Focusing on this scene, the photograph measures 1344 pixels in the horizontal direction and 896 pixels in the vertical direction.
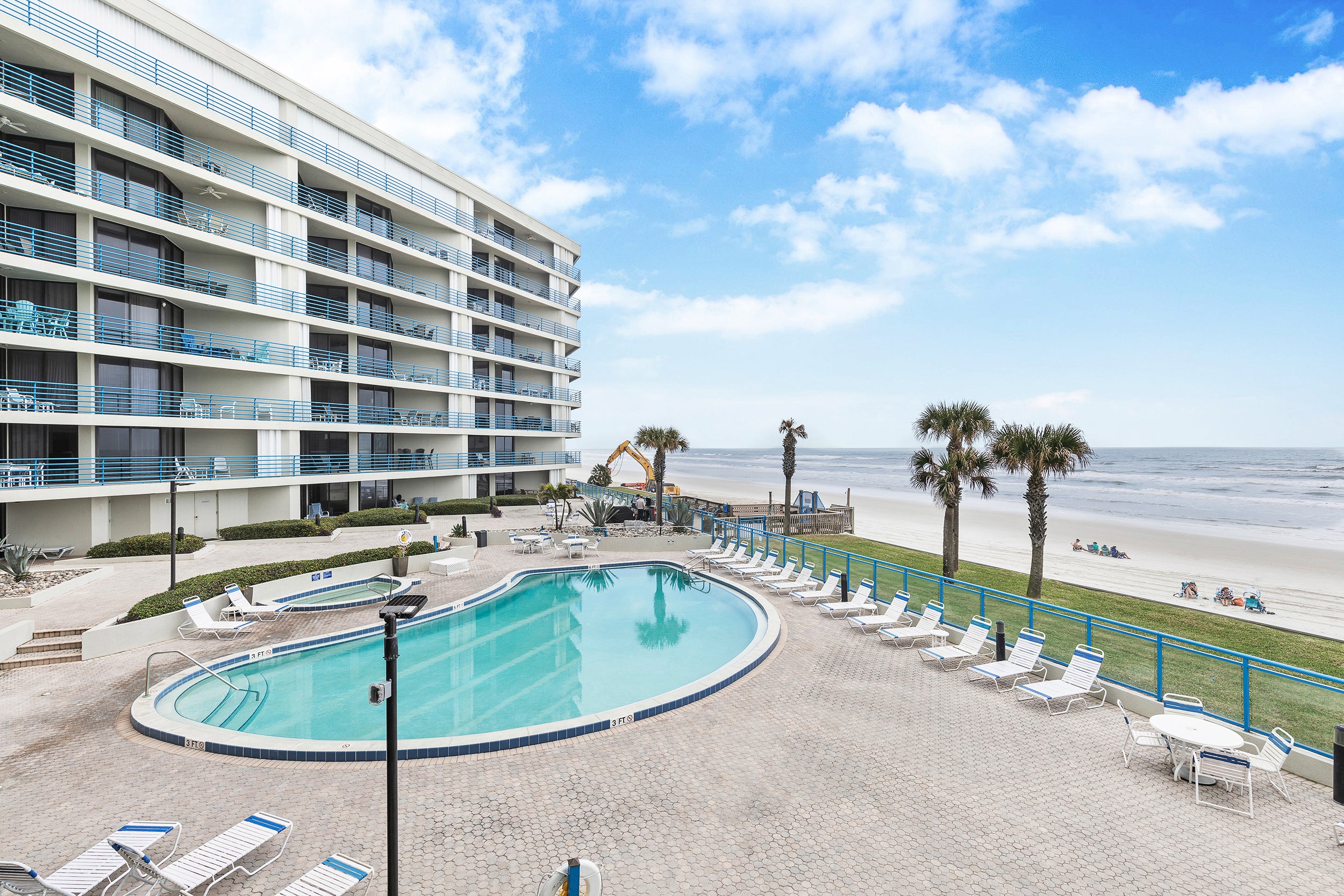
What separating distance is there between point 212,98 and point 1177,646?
36.2 meters

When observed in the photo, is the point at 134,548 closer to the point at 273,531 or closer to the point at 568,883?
the point at 273,531

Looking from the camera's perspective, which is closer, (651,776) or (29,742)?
(651,776)

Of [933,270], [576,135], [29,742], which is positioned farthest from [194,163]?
[933,270]

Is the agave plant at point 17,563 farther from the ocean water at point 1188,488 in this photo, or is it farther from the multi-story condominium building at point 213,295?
the ocean water at point 1188,488

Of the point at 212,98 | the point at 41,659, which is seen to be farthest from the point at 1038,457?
the point at 212,98

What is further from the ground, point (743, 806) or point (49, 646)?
point (49, 646)

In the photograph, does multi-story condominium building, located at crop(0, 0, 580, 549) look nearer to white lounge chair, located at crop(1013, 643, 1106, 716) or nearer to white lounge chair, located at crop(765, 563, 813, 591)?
white lounge chair, located at crop(765, 563, 813, 591)

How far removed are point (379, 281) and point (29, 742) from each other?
93.8 ft

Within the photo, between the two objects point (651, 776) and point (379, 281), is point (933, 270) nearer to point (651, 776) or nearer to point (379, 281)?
point (379, 281)

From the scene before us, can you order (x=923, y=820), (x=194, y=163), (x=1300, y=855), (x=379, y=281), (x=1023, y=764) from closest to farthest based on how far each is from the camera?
(x=1300, y=855), (x=923, y=820), (x=1023, y=764), (x=194, y=163), (x=379, y=281)

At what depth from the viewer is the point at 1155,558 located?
3078 cm

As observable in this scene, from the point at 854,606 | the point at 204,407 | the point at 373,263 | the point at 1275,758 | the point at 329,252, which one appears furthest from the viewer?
the point at 373,263

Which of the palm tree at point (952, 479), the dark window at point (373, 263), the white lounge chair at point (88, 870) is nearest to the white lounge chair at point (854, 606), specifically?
the palm tree at point (952, 479)

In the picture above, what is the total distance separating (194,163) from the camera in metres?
24.3
